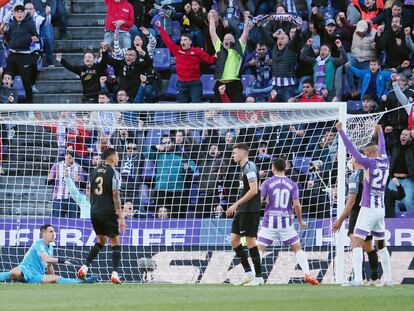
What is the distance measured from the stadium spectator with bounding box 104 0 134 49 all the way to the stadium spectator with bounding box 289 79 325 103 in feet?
13.4

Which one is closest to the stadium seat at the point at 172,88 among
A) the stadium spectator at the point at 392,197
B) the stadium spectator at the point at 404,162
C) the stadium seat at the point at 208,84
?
the stadium seat at the point at 208,84

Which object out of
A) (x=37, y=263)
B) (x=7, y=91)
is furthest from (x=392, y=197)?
(x=7, y=91)

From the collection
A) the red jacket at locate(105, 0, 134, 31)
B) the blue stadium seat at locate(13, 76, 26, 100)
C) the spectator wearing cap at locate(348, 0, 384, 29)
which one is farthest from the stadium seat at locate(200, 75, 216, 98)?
the blue stadium seat at locate(13, 76, 26, 100)

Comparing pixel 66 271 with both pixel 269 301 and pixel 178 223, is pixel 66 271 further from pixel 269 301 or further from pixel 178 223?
pixel 269 301

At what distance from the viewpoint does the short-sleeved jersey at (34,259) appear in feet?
58.7

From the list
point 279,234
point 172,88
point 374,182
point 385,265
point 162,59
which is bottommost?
point 385,265

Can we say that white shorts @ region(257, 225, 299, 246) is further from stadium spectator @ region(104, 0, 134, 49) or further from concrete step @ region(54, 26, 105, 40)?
concrete step @ region(54, 26, 105, 40)

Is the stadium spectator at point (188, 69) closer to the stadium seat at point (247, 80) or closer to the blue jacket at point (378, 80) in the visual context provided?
the stadium seat at point (247, 80)

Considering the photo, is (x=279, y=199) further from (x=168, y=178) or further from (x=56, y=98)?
(x=56, y=98)

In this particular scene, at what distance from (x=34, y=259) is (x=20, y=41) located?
7.52 metres

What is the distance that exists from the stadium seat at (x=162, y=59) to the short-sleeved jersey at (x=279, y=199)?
8.13 metres

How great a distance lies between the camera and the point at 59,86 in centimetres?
2494

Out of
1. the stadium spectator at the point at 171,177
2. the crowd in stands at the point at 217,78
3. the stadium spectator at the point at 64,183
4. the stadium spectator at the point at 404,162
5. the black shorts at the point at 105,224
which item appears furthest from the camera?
the stadium spectator at the point at 404,162

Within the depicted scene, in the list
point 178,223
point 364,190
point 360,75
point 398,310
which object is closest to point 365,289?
point 364,190
